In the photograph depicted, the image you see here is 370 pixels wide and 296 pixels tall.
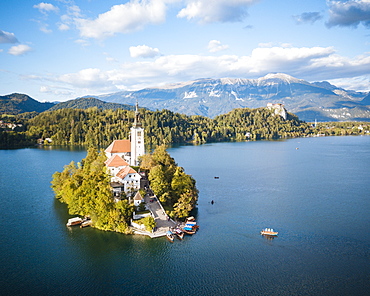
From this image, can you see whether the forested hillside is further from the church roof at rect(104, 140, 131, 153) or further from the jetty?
the jetty

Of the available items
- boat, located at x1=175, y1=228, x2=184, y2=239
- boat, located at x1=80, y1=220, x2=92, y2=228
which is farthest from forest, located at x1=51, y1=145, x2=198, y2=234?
boat, located at x1=175, y1=228, x2=184, y2=239

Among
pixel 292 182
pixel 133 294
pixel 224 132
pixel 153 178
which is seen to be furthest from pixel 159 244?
pixel 224 132

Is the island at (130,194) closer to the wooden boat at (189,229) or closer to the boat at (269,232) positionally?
the wooden boat at (189,229)

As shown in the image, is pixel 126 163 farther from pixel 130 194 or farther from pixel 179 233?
pixel 179 233

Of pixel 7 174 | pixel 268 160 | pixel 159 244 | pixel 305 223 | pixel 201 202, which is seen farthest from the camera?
pixel 268 160

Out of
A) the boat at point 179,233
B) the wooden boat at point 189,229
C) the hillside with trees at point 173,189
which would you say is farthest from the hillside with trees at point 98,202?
the wooden boat at point 189,229

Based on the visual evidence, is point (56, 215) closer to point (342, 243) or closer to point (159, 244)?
point (159, 244)

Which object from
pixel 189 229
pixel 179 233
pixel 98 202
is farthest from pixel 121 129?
pixel 179 233
